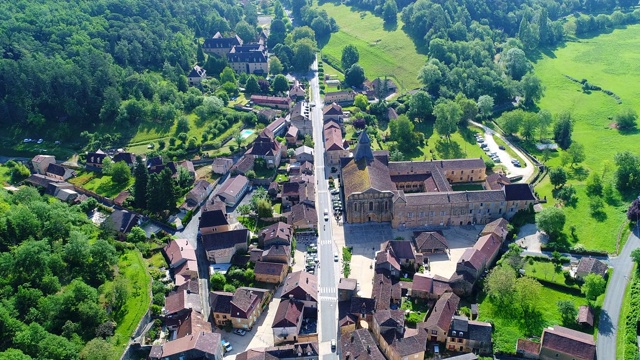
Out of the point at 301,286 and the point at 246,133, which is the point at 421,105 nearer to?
the point at 246,133

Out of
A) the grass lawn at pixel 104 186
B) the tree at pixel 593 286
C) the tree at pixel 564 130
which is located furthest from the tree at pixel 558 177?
the grass lawn at pixel 104 186

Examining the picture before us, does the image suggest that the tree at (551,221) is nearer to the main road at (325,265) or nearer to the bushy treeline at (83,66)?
the main road at (325,265)

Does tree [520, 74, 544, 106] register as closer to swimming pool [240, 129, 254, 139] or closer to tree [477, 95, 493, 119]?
tree [477, 95, 493, 119]

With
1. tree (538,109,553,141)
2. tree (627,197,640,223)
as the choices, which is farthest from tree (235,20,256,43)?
tree (627,197,640,223)

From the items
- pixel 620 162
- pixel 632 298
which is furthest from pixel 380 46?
pixel 632 298

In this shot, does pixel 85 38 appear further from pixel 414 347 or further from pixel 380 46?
pixel 414 347
